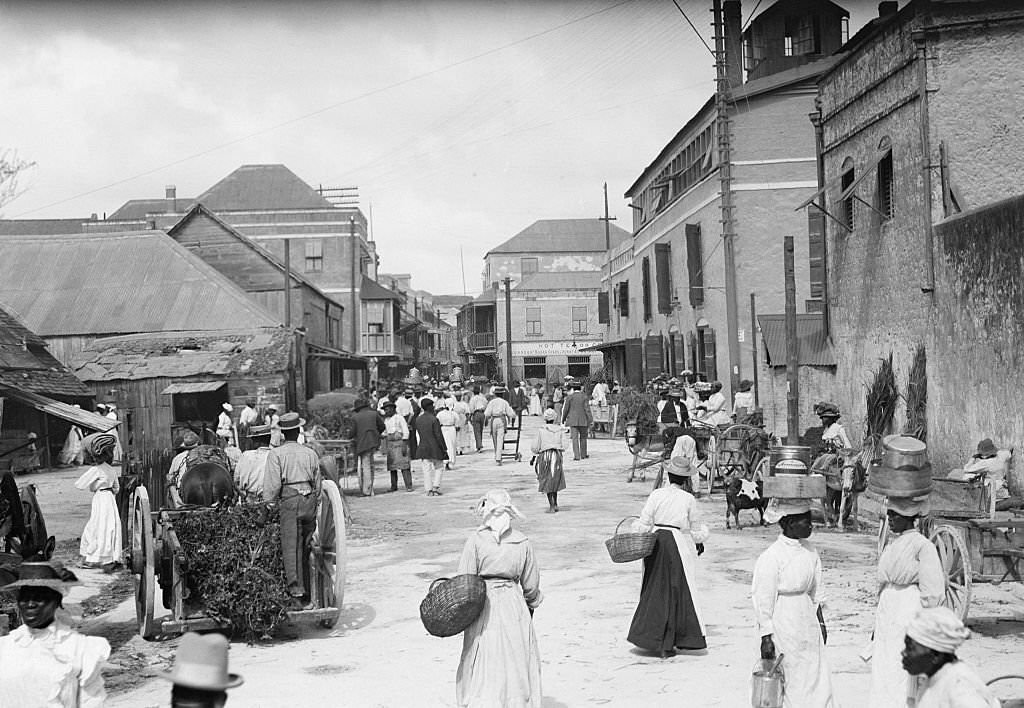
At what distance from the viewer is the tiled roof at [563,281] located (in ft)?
215

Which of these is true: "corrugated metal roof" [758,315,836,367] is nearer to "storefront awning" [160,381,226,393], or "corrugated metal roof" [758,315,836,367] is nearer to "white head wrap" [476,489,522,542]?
"storefront awning" [160,381,226,393]

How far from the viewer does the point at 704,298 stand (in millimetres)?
32969

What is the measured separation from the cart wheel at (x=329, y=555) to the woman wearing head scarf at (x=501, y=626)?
310 centimetres

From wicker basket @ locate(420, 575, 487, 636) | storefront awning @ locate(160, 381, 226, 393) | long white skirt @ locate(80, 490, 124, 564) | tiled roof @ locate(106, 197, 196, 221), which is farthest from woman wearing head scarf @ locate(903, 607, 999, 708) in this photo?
tiled roof @ locate(106, 197, 196, 221)

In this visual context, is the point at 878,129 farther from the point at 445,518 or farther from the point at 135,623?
the point at 135,623

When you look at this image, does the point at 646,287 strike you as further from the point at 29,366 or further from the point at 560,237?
the point at 560,237

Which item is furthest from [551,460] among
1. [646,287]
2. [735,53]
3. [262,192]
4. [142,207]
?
[142,207]

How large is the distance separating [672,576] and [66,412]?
8635 mm

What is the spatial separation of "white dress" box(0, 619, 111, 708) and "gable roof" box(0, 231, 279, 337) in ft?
89.6

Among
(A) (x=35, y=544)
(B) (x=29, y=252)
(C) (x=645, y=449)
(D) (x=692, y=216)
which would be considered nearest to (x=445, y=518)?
(C) (x=645, y=449)

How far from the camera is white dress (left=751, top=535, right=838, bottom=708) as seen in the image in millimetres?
5531

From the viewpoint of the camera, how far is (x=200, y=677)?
305 centimetres

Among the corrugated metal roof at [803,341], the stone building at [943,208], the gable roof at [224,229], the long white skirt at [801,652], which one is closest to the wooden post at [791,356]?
the corrugated metal roof at [803,341]

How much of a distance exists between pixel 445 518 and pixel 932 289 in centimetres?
767
